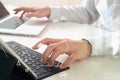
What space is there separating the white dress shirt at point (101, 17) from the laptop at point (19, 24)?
0.33 ft

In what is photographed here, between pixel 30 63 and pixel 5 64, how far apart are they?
0.12 meters

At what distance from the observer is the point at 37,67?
0.71m

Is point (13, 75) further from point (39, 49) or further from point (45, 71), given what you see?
point (39, 49)

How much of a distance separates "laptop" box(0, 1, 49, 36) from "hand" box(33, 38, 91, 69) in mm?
245

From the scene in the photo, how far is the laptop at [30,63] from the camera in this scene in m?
0.62

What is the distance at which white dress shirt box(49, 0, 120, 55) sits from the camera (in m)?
Result: 0.83

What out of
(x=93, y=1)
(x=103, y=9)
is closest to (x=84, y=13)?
(x=93, y=1)

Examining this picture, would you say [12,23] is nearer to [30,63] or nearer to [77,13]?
[77,13]

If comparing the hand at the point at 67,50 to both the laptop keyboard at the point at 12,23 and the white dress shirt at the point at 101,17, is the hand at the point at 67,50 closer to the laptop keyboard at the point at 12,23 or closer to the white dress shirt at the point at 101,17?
the white dress shirt at the point at 101,17

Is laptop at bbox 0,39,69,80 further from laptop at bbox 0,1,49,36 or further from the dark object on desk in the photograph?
laptop at bbox 0,1,49,36

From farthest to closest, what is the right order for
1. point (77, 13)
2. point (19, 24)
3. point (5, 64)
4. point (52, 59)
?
point (77, 13) < point (19, 24) < point (52, 59) < point (5, 64)

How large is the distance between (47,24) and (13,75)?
21.3 inches

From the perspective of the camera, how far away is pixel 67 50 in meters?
0.77

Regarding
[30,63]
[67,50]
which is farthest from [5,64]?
[67,50]
